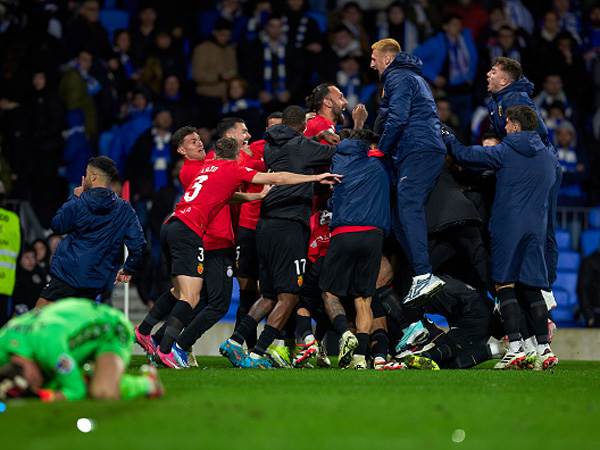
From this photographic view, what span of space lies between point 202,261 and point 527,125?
3.38 m

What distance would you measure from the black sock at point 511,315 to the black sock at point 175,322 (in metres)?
2.97

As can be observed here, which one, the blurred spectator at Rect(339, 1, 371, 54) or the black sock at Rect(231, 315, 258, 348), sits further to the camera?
the blurred spectator at Rect(339, 1, 371, 54)

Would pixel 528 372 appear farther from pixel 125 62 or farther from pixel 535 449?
pixel 125 62

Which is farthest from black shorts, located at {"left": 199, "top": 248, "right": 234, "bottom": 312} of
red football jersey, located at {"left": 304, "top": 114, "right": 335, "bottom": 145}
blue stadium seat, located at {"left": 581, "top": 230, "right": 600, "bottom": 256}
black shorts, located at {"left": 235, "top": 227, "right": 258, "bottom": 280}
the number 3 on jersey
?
blue stadium seat, located at {"left": 581, "top": 230, "right": 600, "bottom": 256}

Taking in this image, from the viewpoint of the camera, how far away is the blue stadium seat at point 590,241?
730 inches

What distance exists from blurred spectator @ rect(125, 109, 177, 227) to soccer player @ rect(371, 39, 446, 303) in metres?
6.95

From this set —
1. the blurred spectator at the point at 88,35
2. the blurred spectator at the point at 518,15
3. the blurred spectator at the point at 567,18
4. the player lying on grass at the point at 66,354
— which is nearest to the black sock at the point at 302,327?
the player lying on grass at the point at 66,354

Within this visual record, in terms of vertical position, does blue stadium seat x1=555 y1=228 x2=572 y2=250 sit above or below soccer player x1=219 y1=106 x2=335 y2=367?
below

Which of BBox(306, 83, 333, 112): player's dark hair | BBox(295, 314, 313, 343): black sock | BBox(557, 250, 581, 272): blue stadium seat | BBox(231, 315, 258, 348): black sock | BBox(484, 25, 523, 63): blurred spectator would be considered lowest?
BBox(557, 250, 581, 272): blue stadium seat

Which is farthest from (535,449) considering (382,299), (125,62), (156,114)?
(125,62)

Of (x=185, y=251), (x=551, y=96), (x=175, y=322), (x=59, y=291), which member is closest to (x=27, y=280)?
(x=59, y=291)

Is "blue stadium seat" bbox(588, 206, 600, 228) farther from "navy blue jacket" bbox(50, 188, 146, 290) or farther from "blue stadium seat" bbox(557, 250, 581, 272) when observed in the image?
"navy blue jacket" bbox(50, 188, 146, 290)

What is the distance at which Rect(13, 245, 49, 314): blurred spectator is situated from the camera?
17.3 metres

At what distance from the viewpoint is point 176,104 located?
1903 centimetres
